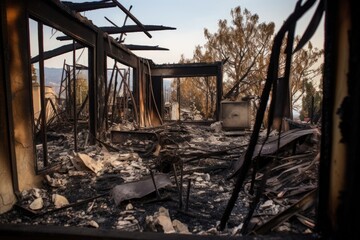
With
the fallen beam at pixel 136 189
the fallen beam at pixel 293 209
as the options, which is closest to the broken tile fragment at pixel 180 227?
the fallen beam at pixel 136 189

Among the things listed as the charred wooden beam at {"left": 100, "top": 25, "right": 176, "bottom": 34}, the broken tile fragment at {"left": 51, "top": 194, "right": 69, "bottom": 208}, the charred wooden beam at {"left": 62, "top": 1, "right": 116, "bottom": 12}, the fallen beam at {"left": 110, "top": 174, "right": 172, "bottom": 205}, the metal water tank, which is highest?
the charred wooden beam at {"left": 62, "top": 1, "right": 116, "bottom": 12}

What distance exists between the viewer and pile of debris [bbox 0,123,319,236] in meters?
2.79

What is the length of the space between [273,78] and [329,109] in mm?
293

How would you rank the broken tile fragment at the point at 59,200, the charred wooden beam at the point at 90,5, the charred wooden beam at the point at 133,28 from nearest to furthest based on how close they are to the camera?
the broken tile fragment at the point at 59,200, the charred wooden beam at the point at 90,5, the charred wooden beam at the point at 133,28

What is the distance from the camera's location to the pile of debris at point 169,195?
9.14 ft

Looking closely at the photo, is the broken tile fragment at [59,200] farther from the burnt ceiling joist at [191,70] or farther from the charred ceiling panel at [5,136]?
the burnt ceiling joist at [191,70]

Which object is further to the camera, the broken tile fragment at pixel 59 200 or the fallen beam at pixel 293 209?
the broken tile fragment at pixel 59 200

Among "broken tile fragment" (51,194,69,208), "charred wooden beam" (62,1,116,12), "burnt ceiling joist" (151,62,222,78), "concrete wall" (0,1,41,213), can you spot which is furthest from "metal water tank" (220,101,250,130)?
"broken tile fragment" (51,194,69,208)

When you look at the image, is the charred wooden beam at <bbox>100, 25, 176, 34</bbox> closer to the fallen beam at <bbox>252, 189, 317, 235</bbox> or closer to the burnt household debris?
the burnt household debris

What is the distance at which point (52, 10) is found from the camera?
197 inches

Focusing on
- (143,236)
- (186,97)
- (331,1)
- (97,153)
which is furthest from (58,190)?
(186,97)

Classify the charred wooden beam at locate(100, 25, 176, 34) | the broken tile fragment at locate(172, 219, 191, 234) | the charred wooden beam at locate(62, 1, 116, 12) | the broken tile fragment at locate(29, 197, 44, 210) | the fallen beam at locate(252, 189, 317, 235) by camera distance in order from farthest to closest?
the charred wooden beam at locate(100, 25, 176, 34) < the charred wooden beam at locate(62, 1, 116, 12) < the broken tile fragment at locate(29, 197, 44, 210) < the broken tile fragment at locate(172, 219, 191, 234) < the fallen beam at locate(252, 189, 317, 235)

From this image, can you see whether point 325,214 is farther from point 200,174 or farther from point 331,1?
point 200,174

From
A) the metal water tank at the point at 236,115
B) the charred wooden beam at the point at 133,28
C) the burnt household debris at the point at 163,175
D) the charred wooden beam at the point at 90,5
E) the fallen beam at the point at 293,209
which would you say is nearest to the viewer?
the burnt household debris at the point at 163,175
